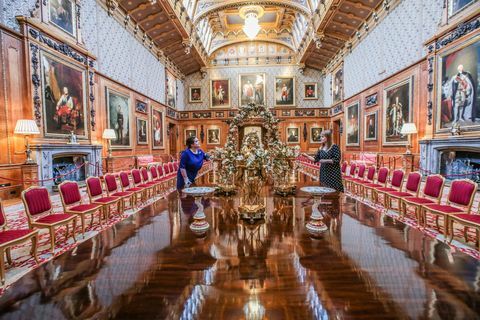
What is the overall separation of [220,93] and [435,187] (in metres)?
14.6

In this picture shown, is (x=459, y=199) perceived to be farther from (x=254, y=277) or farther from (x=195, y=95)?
(x=195, y=95)

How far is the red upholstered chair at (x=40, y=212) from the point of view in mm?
2861

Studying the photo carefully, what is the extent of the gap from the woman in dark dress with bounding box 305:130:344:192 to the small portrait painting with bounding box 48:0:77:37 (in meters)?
7.64

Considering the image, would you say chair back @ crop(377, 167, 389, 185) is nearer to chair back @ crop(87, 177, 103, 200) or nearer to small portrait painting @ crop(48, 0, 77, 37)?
chair back @ crop(87, 177, 103, 200)

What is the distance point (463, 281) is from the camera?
998 mm

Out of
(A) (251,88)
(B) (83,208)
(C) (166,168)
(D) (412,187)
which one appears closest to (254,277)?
(B) (83,208)

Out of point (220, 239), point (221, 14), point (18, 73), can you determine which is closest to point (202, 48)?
point (221, 14)

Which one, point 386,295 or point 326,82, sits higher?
point 326,82

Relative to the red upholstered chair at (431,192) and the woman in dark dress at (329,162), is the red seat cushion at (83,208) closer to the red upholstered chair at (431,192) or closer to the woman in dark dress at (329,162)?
the woman in dark dress at (329,162)

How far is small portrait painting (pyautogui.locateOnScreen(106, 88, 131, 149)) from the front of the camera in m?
8.61

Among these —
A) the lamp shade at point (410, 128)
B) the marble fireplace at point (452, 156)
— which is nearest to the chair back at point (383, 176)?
the marble fireplace at point (452, 156)

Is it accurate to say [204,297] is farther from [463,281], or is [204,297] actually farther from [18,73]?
[18,73]

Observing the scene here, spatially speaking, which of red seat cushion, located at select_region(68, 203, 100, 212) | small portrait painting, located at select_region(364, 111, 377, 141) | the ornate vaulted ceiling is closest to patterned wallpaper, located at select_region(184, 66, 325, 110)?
the ornate vaulted ceiling

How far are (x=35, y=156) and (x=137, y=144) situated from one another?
4.74m
